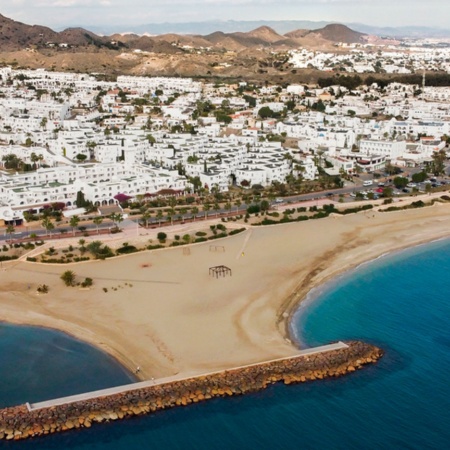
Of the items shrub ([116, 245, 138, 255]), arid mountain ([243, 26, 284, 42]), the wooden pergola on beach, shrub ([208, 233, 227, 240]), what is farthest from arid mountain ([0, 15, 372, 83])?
arid mountain ([243, 26, 284, 42])

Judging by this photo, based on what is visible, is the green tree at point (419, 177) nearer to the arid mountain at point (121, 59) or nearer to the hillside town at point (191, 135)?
the hillside town at point (191, 135)

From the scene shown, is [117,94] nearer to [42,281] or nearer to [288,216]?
[288,216]

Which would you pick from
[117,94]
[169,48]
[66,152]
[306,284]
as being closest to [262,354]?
[306,284]

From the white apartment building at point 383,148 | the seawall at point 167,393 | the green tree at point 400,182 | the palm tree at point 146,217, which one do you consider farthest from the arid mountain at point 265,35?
the seawall at point 167,393

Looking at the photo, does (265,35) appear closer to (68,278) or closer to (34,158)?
(34,158)

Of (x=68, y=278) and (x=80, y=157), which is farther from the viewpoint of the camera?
(x=80, y=157)

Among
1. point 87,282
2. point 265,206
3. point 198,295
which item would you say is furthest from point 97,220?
point 198,295
